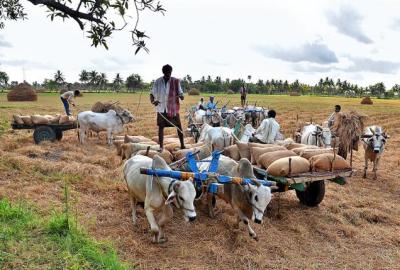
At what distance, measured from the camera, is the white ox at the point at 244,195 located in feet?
19.8

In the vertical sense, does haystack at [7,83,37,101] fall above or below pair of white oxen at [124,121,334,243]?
above

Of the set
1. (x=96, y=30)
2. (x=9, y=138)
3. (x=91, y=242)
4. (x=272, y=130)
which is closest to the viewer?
(x=96, y=30)

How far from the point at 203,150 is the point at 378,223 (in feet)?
12.7

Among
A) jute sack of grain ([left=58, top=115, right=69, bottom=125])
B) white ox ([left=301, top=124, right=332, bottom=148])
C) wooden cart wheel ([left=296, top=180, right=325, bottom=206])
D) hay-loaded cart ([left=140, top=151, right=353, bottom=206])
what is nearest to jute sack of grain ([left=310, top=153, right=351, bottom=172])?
hay-loaded cart ([left=140, top=151, right=353, bottom=206])

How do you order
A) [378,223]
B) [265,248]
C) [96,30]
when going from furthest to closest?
[378,223]
[265,248]
[96,30]

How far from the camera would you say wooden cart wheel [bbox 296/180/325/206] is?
8559mm

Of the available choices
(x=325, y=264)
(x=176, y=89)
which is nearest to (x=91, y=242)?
(x=325, y=264)

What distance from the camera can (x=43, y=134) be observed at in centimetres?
1473

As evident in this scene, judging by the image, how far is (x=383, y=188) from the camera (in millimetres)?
11219

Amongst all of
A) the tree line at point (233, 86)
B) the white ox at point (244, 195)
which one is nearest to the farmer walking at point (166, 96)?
the white ox at point (244, 195)

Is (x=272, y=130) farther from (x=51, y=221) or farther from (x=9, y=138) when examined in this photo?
(x=9, y=138)

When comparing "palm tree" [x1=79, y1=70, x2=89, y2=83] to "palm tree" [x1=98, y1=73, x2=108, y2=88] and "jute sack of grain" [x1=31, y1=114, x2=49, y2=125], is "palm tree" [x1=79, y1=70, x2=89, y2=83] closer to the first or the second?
"palm tree" [x1=98, y1=73, x2=108, y2=88]

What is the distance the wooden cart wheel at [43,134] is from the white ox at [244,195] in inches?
354

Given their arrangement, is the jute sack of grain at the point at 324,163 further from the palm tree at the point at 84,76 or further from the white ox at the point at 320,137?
the palm tree at the point at 84,76
